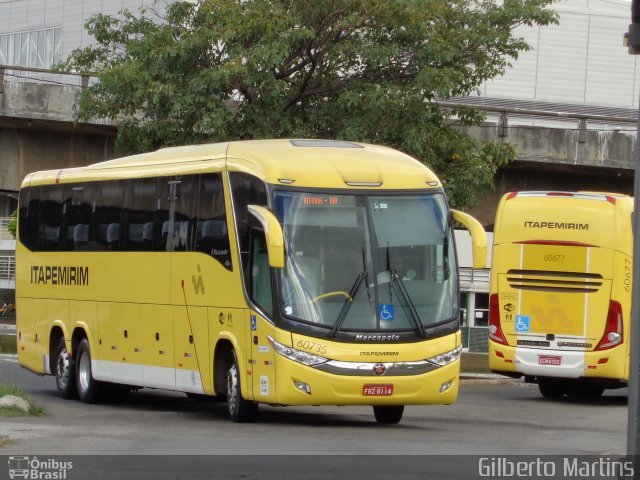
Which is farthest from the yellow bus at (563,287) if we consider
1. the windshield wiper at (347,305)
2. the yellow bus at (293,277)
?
the windshield wiper at (347,305)

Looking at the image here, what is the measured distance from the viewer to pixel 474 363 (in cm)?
3428

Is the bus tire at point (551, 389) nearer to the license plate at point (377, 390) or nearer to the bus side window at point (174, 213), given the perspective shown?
the bus side window at point (174, 213)

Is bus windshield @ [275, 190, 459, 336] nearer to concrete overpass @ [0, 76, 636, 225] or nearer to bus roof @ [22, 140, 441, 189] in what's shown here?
bus roof @ [22, 140, 441, 189]

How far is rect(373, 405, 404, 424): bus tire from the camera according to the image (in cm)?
1791

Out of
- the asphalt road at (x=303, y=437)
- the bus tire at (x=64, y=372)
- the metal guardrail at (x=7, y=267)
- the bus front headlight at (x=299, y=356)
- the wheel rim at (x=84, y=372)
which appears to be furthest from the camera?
the metal guardrail at (x=7, y=267)

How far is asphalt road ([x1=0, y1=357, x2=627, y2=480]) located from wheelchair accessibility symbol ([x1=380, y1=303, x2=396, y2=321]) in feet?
4.29

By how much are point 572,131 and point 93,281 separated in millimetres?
13723

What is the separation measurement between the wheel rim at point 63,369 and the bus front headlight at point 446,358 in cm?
755

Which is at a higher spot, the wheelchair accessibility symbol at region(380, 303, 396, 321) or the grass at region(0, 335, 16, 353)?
the wheelchair accessibility symbol at region(380, 303, 396, 321)

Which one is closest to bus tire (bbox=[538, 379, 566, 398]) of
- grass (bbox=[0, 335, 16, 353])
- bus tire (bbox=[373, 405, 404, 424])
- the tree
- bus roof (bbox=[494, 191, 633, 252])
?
bus roof (bbox=[494, 191, 633, 252])

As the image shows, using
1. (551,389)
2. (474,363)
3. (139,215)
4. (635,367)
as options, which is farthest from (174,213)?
(474,363)

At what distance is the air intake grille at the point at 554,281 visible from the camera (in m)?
23.1
